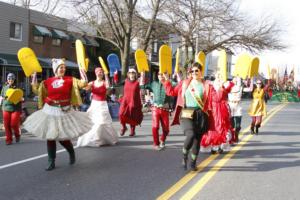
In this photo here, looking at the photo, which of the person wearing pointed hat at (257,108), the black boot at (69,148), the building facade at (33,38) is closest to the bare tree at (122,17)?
the building facade at (33,38)

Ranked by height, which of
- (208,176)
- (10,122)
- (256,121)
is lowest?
(208,176)

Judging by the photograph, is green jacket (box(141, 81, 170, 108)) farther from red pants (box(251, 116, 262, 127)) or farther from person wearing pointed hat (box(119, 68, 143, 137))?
red pants (box(251, 116, 262, 127))

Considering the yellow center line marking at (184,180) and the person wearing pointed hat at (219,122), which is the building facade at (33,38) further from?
the yellow center line marking at (184,180)

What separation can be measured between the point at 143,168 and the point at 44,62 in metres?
25.4

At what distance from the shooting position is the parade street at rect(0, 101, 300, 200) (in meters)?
6.04

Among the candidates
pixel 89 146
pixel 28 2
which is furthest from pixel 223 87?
pixel 28 2

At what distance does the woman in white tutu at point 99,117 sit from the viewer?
32.5 ft

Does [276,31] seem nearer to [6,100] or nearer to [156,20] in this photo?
[156,20]

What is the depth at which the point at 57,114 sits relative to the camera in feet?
24.4

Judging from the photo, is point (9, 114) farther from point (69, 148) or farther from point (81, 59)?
point (69, 148)

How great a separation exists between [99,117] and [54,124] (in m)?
2.65

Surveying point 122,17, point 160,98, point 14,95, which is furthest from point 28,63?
point 122,17

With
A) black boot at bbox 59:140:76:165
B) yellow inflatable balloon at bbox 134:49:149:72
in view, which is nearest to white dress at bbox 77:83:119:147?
yellow inflatable balloon at bbox 134:49:149:72

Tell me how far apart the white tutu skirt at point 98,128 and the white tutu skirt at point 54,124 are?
86.8 inches
